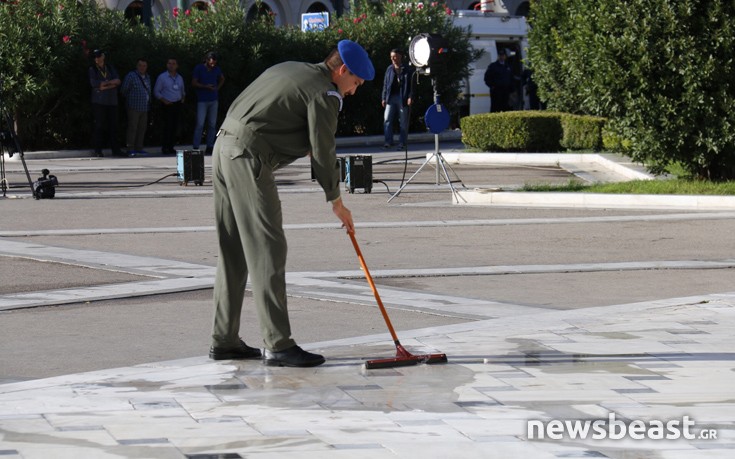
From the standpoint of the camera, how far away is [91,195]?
1942 cm

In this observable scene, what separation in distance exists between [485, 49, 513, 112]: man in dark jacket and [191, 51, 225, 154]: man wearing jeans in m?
7.54

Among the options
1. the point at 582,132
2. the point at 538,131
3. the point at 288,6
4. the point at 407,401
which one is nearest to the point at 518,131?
the point at 538,131

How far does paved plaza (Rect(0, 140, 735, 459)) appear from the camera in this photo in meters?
5.74

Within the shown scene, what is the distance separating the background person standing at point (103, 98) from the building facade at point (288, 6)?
15408 millimetres

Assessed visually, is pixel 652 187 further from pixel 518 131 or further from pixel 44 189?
pixel 518 131

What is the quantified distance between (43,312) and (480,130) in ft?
59.8

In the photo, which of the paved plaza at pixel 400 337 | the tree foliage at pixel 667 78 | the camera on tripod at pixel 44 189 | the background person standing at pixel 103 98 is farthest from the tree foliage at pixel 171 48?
the tree foliage at pixel 667 78

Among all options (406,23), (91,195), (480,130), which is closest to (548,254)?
(91,195)

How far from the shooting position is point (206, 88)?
28.1 meters

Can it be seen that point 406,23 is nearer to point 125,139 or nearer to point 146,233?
point 125,139

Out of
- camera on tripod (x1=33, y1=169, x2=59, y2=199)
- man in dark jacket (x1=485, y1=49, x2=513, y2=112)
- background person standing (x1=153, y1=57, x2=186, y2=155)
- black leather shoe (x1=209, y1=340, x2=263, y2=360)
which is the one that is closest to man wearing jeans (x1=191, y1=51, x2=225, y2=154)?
background person standing (x1=153, y1=57, x2=186, y2=155)

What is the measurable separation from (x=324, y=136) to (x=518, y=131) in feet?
63.8

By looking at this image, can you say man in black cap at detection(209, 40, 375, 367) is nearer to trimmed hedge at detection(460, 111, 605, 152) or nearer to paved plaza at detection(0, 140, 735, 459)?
paved plaza at detection(0, 140, 735, 459)

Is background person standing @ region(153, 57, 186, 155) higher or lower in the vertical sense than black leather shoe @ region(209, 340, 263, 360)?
higher
